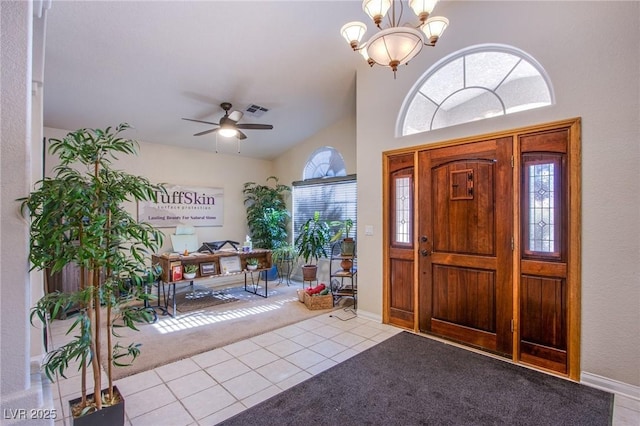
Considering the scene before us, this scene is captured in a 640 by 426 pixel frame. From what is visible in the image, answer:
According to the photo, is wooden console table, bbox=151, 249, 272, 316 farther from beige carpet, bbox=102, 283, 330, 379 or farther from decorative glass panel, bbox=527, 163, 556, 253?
decorative glass panel, bbox=527, 163, 556, 253

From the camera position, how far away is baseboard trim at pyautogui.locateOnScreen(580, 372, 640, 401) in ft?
7.66

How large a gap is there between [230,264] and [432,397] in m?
3.28

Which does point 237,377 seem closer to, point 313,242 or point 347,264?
point 347,264

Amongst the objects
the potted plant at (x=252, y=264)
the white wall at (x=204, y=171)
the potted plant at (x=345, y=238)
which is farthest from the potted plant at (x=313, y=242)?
the white wall at (x=204, y=171)

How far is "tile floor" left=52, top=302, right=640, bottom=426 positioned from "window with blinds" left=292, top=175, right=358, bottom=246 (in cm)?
236

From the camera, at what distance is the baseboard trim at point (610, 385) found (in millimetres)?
2334

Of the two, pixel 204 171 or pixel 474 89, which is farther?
pixel 204 171

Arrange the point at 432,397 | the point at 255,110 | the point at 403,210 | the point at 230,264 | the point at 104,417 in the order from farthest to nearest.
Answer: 1. the point at 255,110
2. the point at 230,264
3. the point at 403,210
4. the point at 432,397
5. the point at 104,417

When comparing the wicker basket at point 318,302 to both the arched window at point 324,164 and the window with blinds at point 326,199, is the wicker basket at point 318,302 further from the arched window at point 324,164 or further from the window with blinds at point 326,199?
the arched window at point 324,164

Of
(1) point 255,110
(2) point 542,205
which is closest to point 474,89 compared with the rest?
(2) point 542,205

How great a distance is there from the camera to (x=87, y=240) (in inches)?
62.3

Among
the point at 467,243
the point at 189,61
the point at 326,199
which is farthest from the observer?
the point at 326,199

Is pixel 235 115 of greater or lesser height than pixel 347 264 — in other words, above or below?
above

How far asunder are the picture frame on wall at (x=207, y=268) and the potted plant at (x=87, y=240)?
2.53 meters
